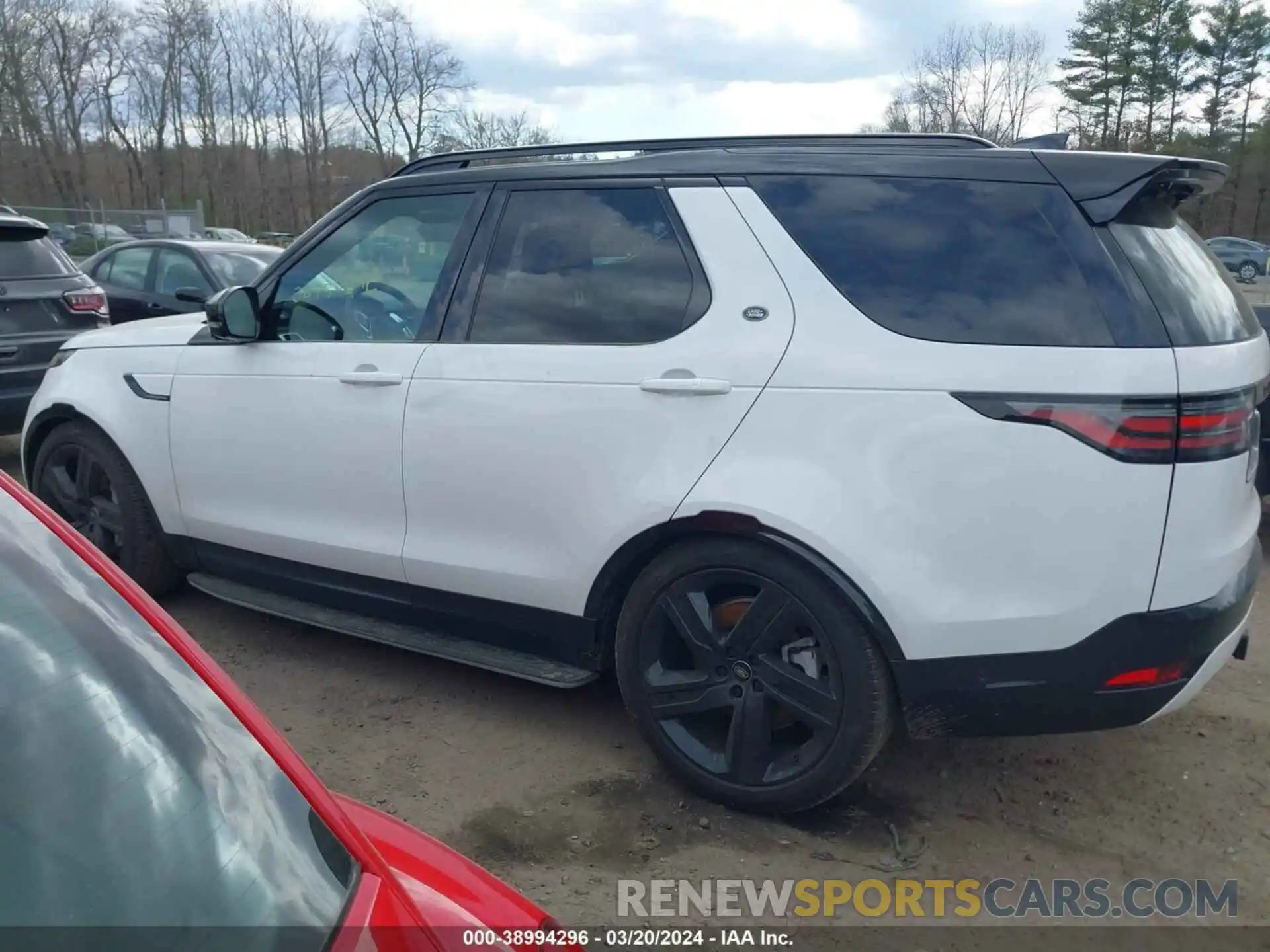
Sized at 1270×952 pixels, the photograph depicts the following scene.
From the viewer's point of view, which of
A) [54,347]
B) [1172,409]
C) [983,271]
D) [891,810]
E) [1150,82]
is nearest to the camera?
[1172,409]

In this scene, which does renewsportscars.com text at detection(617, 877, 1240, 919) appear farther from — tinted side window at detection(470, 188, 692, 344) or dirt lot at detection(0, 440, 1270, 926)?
tinted side window at detection(470, 188, 692, 344)

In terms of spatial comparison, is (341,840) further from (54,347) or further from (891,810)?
(54,347)

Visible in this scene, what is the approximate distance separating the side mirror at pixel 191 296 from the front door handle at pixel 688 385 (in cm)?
643

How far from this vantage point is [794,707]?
2840 millimetres

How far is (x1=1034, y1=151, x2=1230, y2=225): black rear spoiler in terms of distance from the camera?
255cm

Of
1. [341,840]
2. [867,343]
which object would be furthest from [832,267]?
[341,840]

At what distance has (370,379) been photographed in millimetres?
3469

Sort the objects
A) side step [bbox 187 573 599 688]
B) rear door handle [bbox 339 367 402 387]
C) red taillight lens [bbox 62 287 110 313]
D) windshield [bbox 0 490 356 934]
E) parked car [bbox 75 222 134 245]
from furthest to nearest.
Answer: parked car [bbox 75 222 134 245], red taillight lens [bbox 62 287 110 313], rear door handle [bbox 339 367 402 387], side step [bbox 187 573 599 688], windshield [bbox 0 490 356 934]

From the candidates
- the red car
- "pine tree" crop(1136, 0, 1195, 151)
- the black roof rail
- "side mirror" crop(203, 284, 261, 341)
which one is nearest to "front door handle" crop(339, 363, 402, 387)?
"side mirror" crop(203, 284, 261, 341)

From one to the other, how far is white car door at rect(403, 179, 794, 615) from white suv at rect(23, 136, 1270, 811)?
10mm

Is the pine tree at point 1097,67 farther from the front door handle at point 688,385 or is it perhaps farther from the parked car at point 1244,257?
the front door handle at point 688,385

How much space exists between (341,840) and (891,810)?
226cm

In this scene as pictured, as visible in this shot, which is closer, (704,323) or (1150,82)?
(704,323)

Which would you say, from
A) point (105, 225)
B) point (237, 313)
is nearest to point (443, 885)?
point (237, 313)
